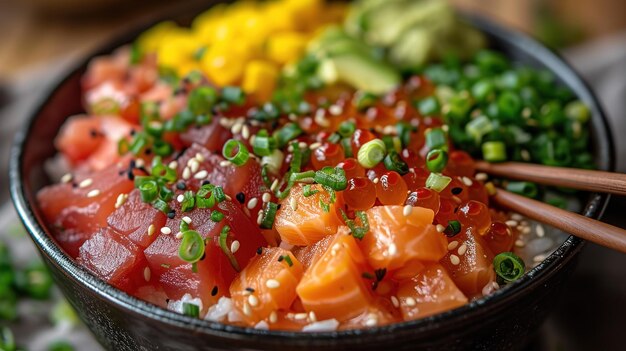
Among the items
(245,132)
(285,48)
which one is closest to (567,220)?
(245,132)

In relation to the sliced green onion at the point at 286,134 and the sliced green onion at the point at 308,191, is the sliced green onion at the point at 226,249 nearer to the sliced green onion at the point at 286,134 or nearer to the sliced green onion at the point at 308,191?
the sliced green onion at the point at 308,191

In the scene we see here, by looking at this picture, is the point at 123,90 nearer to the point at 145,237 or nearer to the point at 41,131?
the point at 41,131

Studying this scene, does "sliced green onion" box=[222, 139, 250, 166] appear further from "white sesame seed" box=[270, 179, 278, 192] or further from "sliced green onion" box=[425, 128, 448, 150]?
"sliced green onion" box=[425, 128, 448, 150]

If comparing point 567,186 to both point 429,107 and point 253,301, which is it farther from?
point 253,301

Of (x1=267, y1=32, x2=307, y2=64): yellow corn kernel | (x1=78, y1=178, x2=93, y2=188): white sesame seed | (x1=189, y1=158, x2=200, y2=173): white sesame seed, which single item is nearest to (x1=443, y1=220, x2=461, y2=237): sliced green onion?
(x1=189, y1=158, x2=200, y2=173): white sesame seed

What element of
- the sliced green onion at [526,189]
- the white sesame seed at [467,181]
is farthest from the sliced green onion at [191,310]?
the sliced green onion at [526,189]

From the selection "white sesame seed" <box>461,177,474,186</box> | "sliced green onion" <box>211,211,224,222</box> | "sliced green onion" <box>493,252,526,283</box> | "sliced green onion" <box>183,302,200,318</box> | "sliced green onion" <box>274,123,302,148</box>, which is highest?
"sliced green onion" <box>274,123,302,148</box>

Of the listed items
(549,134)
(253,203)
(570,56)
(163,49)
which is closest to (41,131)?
(163,49)
